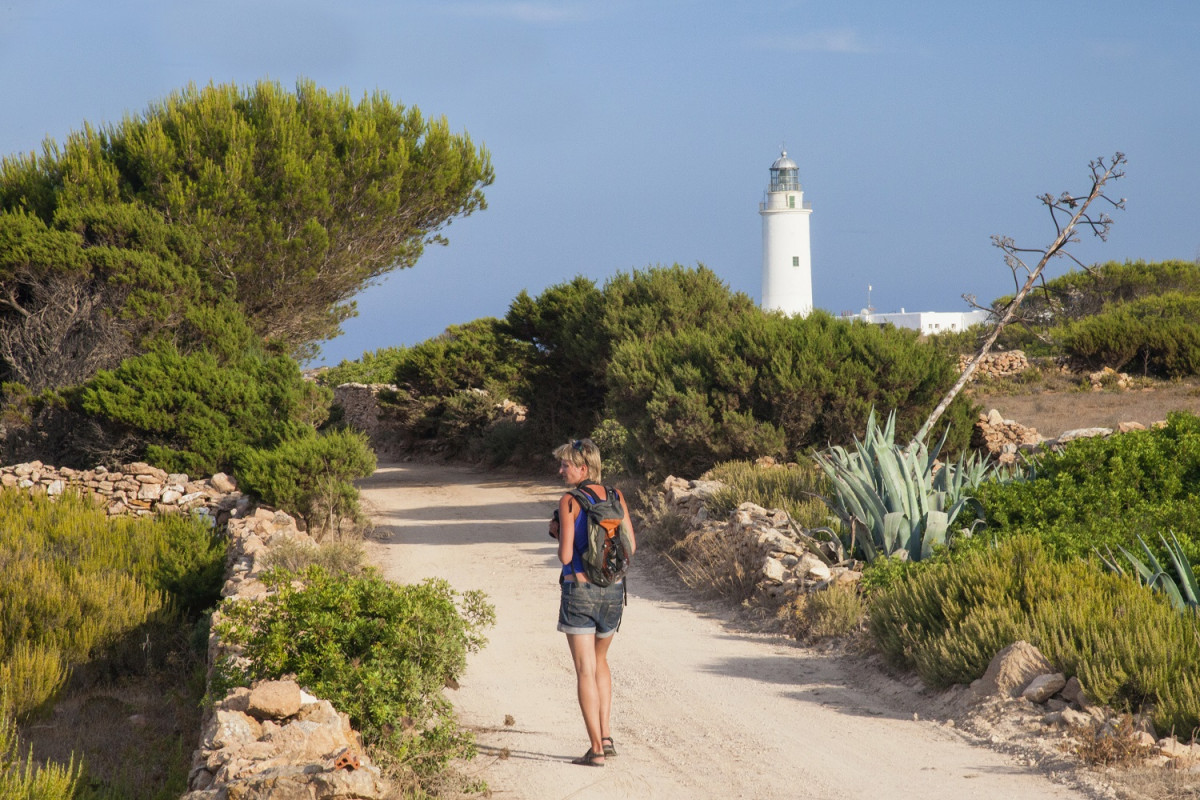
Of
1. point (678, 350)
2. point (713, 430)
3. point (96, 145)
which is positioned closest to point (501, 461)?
point (678, 350)

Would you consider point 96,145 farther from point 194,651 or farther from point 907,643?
point 907,643

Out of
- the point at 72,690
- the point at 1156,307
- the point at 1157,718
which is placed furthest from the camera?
the point at 1156,307

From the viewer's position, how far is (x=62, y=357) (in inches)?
611

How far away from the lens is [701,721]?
5.63 metres

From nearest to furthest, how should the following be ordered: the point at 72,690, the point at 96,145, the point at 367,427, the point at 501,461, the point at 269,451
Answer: the point at 72,690 → the point at 269,451 → the point at 96,145 → the point at 501,461 → the point at 367,427

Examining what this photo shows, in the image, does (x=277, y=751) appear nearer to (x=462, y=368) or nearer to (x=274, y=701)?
(x=274, y=701)

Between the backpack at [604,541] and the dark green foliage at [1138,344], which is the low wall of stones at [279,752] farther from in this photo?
the dark green foliage at [1138,344]

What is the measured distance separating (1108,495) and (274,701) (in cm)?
723

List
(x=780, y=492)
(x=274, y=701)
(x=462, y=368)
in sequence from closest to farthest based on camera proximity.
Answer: (x=274, y=701) → (x=780, y=492) → (x=462, y=368)

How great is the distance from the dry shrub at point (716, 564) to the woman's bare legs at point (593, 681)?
12.8 ft

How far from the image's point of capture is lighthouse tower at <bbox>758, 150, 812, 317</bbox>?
41531 mm

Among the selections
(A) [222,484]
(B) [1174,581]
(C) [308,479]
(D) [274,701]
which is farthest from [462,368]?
(D) [274,701]

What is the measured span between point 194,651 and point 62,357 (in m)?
9.00

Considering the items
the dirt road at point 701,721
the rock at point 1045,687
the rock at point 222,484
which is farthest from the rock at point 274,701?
the rock at point 222,484
